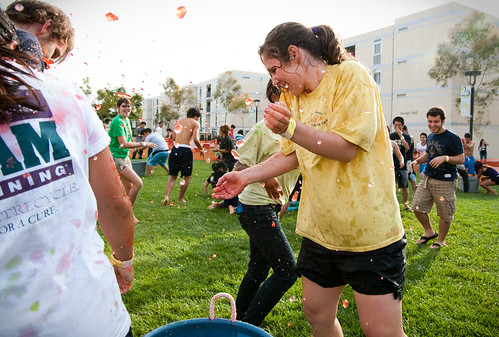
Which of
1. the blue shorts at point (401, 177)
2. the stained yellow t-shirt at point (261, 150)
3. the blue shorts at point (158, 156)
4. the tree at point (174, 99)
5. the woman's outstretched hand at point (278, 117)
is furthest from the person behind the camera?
the tree at point (174, 99)

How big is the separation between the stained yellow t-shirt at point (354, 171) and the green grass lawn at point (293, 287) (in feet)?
4.98

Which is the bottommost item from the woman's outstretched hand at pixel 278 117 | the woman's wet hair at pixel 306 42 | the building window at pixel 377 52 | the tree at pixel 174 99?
the woman's outstretched hand at pixel 278 117

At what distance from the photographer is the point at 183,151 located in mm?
7910

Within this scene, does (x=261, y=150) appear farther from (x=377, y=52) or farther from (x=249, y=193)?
(x=377, y=52)

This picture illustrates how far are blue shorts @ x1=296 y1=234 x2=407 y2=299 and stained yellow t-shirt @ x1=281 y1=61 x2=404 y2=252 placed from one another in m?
0.05

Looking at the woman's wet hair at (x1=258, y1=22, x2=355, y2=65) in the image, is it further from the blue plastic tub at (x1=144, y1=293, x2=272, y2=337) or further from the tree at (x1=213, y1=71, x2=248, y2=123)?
the tree at (x1=213, y1=71, x2=248, y2=123)

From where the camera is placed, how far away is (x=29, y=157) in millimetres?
841

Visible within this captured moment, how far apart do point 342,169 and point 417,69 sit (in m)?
Answer: 38.0

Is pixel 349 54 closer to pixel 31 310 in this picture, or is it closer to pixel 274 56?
pixel 274 56

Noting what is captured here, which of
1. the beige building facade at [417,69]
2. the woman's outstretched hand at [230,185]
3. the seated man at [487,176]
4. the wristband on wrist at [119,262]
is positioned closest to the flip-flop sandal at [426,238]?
the woman's outstretched hand at [230,185]

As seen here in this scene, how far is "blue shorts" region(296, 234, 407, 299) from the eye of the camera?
1.65 meters


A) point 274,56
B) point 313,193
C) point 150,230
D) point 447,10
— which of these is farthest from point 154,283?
point 447,10

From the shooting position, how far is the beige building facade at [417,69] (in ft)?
102

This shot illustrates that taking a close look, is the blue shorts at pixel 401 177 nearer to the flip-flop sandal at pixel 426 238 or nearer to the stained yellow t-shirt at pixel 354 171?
the flip-flop sandal at pixel 426 238
